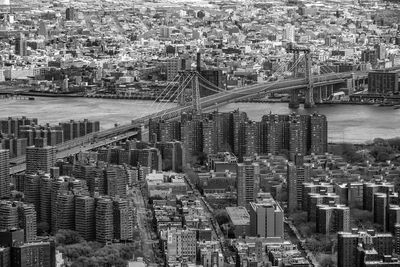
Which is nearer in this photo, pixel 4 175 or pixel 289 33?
pixel 4 175

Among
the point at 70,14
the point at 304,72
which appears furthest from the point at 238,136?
the point at 70,14

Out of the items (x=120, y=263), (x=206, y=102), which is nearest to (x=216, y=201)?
(x=120, y=263)

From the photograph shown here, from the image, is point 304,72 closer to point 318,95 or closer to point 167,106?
point 318,95

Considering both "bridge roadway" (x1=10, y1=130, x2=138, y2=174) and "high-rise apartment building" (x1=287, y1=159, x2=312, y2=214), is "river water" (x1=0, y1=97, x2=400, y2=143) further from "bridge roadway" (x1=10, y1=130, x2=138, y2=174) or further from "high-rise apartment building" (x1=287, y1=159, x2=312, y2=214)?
"high-rise apartment building" (x1=287, y1=159, x2=312, y2=214)

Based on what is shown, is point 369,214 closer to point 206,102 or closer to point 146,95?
point 206,102

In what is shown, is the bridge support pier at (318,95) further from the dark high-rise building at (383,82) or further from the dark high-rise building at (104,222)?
the dark high-rise building at (104,222)
